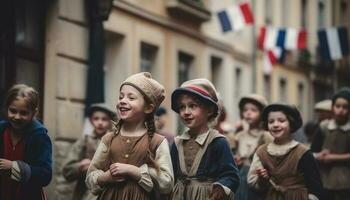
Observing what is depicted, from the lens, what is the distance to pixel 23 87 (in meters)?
7.45

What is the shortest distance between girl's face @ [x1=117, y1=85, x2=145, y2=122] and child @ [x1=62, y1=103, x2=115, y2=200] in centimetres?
329

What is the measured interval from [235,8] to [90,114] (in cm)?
1304

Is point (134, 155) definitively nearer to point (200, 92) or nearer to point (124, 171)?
point (124, 171)

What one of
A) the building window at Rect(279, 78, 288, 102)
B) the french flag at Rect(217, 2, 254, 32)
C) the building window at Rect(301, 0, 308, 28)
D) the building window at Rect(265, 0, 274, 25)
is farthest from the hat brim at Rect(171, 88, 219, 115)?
the building window at Rect(301, 0, 308, 28)

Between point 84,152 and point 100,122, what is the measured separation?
36 cm

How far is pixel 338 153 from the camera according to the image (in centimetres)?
1128

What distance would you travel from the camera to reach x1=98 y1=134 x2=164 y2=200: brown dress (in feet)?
22.9

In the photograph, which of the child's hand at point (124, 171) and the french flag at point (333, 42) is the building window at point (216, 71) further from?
the child's hand at point (124, 171)

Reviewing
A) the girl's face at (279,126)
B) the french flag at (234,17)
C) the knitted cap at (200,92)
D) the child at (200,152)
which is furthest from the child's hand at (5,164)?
the french flag at (234,17)

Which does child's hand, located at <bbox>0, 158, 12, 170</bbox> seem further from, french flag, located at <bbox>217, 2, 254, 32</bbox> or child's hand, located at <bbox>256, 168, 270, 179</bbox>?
french flag, located at <bbox>217, 2, 254, 32</bbox>

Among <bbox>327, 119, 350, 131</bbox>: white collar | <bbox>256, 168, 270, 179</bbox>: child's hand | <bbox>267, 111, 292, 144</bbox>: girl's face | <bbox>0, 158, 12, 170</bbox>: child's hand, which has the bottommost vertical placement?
<bbox>256, 168, 270, 179</bbox>: child's hand

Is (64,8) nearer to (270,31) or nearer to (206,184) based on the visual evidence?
(206,184)

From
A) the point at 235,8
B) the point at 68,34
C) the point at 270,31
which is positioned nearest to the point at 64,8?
the point at 68,34

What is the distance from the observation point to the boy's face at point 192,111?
776 centimetres
